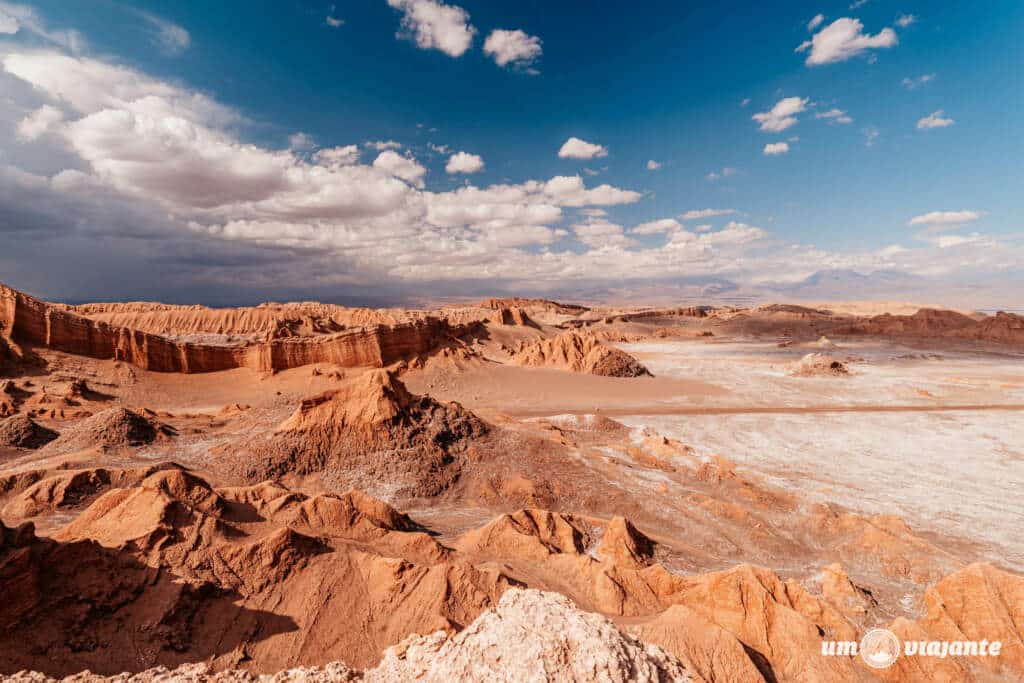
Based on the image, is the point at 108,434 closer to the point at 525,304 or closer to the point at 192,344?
the point at 192,344

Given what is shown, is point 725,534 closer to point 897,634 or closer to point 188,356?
point 897,634

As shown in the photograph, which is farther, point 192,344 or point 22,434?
point 192,344

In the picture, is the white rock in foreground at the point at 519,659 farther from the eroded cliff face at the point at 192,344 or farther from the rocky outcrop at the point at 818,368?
the rocky outcrop at the point at 818,368

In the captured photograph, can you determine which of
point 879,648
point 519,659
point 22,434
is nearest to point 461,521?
point 519,659

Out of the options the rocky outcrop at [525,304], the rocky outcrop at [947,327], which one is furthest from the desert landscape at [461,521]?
the rocky outcrop at [525,304]

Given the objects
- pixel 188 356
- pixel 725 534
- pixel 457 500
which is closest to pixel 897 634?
pixel 725 534

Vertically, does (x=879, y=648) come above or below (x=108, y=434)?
below
